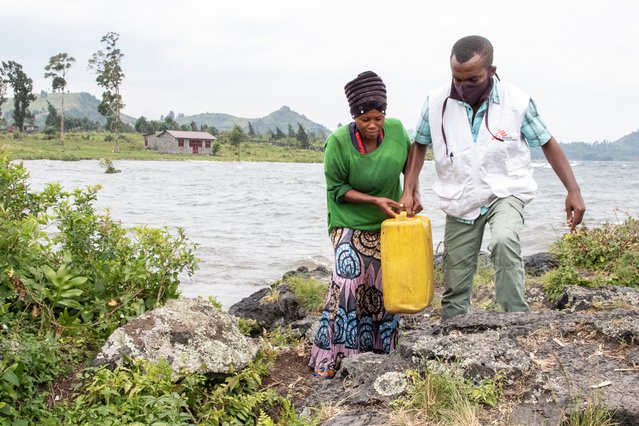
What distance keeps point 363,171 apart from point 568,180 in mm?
1253

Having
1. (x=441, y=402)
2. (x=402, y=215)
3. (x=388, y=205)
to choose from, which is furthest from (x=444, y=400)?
(x=388, y=205)

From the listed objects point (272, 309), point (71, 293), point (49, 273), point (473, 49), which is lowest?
point (272, 309)

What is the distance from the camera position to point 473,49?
3824 mm

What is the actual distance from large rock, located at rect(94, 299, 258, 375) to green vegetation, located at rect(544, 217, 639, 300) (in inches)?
148

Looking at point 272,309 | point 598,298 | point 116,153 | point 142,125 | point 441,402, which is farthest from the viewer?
point 142,125

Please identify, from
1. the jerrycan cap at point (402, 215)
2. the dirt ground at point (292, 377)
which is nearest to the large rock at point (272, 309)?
the dirt ground at point (292, 377)

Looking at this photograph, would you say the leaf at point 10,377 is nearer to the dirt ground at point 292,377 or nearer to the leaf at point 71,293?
Answer: the leaf at point 71,293

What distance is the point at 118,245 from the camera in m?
4.12

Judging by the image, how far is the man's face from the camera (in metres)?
3.81

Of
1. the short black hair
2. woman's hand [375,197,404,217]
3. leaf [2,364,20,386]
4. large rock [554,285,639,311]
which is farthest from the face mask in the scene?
leaf [2,364,20,386]

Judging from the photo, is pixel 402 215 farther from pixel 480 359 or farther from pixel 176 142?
pixel 176 142

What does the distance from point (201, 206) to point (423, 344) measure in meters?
19.9

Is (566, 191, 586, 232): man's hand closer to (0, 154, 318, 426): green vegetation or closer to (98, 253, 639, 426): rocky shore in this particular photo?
(98, 253, 639, 426): rocky shore

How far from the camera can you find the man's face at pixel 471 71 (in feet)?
12.5
